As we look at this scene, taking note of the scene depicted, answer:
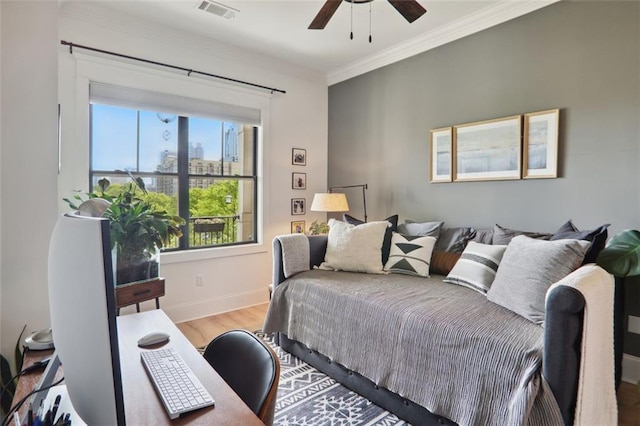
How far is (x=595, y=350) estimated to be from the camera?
1.45 m

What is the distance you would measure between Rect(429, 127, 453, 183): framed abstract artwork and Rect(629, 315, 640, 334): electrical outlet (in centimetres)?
163

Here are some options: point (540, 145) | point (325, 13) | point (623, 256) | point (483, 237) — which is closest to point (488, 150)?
point (540, 145)

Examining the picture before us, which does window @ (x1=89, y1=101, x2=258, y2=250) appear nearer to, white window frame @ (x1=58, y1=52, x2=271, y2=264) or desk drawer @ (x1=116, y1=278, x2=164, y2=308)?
white window frame @ (x1=58, y1=52, x2=271, y2=264)

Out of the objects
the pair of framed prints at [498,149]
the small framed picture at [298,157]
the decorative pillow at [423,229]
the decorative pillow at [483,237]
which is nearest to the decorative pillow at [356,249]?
the decorative pillow at [423,229]

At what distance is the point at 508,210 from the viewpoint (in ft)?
9.36

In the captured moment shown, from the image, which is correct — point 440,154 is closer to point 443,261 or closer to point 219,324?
point 443,261

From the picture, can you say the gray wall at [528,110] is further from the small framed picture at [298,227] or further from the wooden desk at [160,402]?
the wooden desk at [160,402]

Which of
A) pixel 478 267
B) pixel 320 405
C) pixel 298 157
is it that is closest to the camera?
pixel 320 405

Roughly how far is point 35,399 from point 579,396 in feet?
5.94

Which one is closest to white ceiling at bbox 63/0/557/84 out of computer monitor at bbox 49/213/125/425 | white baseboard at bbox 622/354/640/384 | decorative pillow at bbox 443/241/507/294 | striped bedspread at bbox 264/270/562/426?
decorative pillow at bbox 443/241/507/294

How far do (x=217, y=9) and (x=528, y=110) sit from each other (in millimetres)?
2662

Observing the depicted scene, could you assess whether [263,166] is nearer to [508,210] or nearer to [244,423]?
[508,210]

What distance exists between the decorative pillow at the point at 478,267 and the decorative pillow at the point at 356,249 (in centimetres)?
60

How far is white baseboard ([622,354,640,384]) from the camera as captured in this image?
226 centimetres
